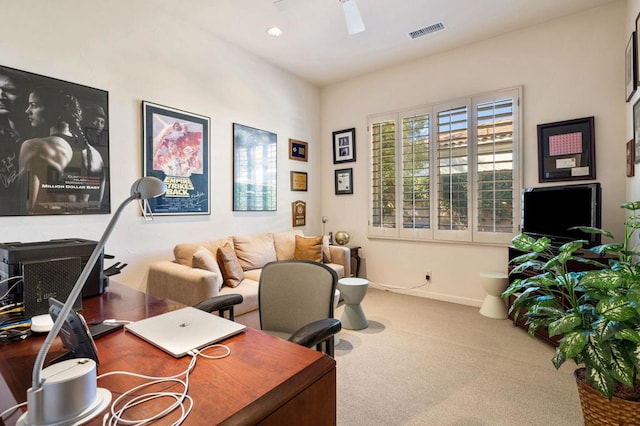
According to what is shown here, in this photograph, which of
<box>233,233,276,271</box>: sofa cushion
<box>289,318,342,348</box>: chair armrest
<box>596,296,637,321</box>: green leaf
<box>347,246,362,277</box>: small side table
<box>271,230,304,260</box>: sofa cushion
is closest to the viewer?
<box>596,296,637,321</box>: green leaf

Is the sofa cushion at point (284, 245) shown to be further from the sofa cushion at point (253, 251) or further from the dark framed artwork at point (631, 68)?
the dark framed artwork at point (631, 68)

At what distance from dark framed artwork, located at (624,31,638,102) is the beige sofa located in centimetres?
310

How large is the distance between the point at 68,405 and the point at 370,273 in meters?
4.31

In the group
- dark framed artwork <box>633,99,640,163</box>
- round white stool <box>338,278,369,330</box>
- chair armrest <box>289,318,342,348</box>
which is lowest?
round white stool <box>338,278,369,330</box>

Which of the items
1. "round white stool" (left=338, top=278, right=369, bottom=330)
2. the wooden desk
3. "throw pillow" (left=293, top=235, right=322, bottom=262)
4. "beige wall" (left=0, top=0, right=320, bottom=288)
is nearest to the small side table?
"throw pillow" (left=293, top=235, right=322, bottom=262)

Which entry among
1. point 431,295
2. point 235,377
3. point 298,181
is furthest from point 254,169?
point 235,377

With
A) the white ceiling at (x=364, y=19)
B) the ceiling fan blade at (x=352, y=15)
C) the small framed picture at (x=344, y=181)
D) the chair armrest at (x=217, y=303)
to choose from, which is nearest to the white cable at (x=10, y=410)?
the chair armrest at (x=217, y=303)

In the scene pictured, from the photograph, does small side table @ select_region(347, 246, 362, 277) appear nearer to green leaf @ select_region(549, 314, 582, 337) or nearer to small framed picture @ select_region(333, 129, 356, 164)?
small framed picture @ select_region(333, 129, 356, 164)

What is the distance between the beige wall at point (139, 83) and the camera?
8.14ft

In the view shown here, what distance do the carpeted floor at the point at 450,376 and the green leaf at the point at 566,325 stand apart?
74cm

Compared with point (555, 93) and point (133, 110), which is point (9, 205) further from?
point (555, 93)

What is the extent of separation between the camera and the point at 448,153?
409 cm

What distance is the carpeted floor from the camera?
1926 mm

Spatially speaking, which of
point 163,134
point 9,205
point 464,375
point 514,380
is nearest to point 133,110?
point 163,134
